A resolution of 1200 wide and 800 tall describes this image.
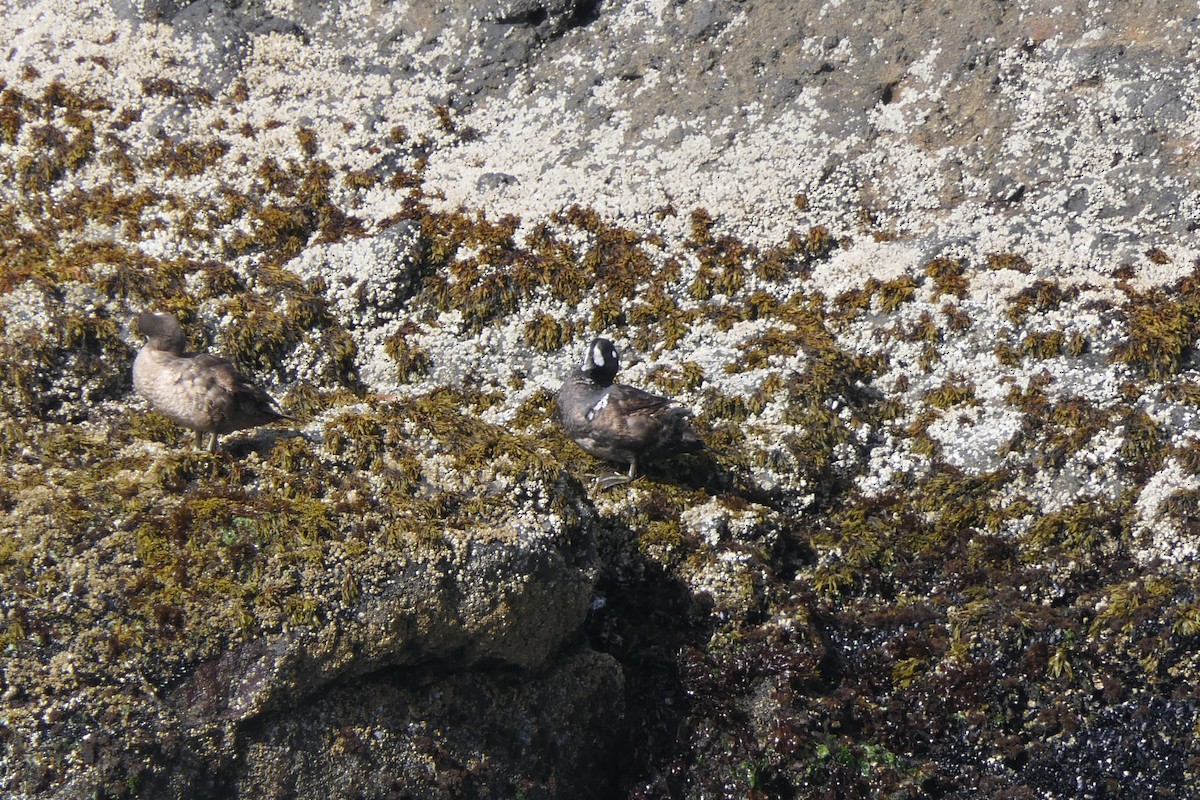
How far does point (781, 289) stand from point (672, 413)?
1.55m

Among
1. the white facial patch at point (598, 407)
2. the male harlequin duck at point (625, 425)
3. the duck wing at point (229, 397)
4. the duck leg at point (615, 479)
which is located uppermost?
the duck wing at point (229, 397)

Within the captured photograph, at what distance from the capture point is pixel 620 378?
6824 mm

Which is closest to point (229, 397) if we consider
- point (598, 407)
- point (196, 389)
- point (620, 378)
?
point (196, 389)

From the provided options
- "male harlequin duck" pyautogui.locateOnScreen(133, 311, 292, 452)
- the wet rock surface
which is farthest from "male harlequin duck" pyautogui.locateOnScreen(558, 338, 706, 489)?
"male harlequin duck" pyautogui.locateOnScreen(133, 311, 292, 452)

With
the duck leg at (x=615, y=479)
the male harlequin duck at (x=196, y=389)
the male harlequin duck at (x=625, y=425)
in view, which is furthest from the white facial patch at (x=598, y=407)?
the male harlequin duck at (x=196, y=389)

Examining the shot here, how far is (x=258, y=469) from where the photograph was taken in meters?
5.61

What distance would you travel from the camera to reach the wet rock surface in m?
4.93

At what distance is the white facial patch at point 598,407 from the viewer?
20.0ft

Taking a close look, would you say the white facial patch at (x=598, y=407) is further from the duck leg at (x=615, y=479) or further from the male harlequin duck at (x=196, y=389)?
the male harlequin duck at (x=196, y=389)

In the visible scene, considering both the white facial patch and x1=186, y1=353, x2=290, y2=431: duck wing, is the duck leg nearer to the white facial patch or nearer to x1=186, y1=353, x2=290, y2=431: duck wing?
the white facial patch

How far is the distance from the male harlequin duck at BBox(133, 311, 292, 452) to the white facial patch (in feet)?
5.49

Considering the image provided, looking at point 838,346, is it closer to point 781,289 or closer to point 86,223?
point 781,289

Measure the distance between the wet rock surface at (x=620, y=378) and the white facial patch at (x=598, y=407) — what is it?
42 centimetres

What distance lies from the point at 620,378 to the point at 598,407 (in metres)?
0.73
